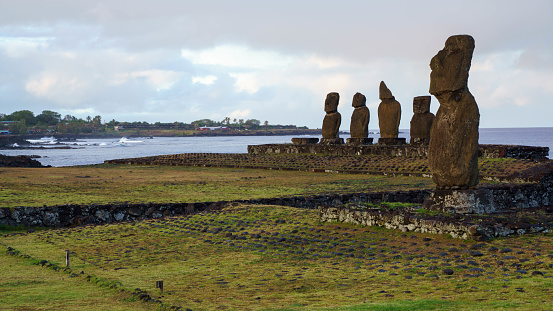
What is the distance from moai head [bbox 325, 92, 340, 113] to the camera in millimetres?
36406

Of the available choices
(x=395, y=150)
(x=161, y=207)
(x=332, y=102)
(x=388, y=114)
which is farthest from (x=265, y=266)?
(x=332, y=102)

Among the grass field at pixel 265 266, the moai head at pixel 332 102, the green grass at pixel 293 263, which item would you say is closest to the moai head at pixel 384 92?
the moai head at pixel 332 102

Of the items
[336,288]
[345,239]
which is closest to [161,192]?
[345,239]

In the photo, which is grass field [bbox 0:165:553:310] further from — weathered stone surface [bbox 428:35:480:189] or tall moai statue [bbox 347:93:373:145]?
tall moai statue [bbox 347:93:373:145]

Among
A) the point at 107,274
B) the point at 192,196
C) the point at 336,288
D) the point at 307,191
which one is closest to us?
the point at 336,288

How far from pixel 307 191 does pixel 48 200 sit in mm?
7829

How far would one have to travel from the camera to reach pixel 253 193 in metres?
20.0

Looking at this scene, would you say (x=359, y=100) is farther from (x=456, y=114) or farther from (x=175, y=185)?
(x=456, y=114)

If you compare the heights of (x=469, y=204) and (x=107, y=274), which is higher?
(x=469, y=204)

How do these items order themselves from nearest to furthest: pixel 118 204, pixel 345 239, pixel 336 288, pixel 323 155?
1. pixel 336 288
2. pixel 345 239
3. pixel 118 204
4. pixel 323 155

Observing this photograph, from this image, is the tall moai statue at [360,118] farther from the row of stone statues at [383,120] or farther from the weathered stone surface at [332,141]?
the weathered stone surface at [332,141]

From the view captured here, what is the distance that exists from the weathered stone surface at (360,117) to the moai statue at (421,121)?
14.0ft

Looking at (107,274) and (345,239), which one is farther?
(345,239)

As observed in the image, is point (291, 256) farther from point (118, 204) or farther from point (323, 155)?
point (323, 155)
